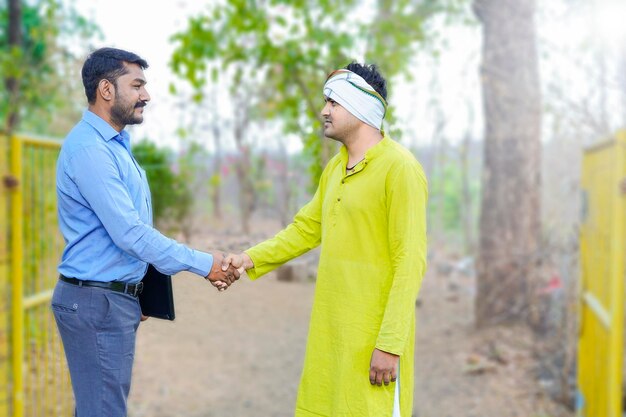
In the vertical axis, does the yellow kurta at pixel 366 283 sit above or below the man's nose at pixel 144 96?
below

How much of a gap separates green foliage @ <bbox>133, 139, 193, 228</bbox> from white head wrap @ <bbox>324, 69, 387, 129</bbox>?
23.7 feet

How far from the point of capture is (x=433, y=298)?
37.6 feet

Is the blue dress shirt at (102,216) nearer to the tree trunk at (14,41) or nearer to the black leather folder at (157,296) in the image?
the black leather folder at (157,296)

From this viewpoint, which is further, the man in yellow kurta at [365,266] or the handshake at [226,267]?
the handshake at [226,267]

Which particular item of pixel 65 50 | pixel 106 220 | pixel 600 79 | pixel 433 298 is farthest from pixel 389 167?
pixel 65 50

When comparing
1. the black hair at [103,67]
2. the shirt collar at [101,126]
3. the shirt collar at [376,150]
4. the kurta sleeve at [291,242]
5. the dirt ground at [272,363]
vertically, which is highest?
the black hair at [103,67]

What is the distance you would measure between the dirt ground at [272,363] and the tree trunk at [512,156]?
541 mm

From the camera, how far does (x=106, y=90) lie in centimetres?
309

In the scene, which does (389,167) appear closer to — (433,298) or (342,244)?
(342,244)

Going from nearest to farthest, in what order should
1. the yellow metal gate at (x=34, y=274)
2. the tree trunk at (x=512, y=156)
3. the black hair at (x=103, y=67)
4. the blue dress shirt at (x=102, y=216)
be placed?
the blue dress shirt at (x=102, y=216)
the black hair at (x=103, y=67)
the yellow metal gate at (x=34, y=274)
the tree trunk at (x=512, y=156)

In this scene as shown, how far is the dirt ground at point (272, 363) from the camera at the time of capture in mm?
6594

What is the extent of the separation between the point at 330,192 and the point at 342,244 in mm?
251

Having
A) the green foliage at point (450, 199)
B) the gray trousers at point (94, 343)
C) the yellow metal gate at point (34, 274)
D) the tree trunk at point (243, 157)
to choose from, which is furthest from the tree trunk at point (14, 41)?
the green foliage at point (450, 199)

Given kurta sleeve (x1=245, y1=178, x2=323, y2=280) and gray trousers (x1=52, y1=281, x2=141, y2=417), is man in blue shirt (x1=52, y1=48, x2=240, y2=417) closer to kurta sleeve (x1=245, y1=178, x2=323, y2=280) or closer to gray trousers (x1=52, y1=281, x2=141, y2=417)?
gray trousers (x1=52, y1=281, x2=141, y2=417)
